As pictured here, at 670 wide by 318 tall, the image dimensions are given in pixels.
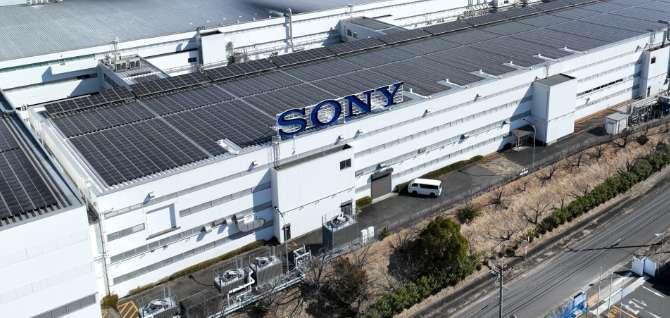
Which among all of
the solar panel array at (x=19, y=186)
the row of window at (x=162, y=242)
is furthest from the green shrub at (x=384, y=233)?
the solar panel array at (x=19, y=186)

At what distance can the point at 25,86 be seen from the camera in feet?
234

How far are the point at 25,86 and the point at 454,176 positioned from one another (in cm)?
4716

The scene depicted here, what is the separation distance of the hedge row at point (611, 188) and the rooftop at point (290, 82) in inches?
571

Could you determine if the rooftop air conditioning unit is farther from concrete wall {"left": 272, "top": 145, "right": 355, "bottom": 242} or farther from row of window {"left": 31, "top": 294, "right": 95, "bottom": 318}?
concrete wall {"left": 272, "top": 145, "right": 355, "bottom": 242}

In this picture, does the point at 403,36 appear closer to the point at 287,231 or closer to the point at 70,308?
the point at 287,231

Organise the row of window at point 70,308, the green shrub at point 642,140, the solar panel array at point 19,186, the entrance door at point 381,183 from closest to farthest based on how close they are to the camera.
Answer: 1. the row of window at point 70,308
2. the solar panel array at point 19,186
3. the entrance door at point 381,183
4. the green shrub at point 642,140

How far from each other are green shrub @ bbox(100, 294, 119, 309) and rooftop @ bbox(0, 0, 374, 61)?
38.3 m

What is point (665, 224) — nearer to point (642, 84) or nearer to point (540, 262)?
point (540, 262)

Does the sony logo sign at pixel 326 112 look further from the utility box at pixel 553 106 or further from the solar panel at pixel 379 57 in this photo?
the utility box at pixel 553 106

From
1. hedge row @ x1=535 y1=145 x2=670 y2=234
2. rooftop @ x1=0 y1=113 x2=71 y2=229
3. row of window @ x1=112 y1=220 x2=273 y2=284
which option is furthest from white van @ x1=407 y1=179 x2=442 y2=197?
rooftop @ x1=0 y1=113 x2=71 y2=229

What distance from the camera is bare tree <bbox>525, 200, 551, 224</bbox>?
55.8 metres

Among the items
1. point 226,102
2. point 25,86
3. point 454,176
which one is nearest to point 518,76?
point 454,176

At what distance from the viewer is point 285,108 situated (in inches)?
2272

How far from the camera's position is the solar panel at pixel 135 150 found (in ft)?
152
